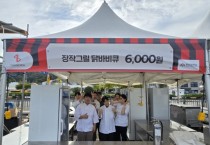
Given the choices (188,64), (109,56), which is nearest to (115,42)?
(109,56)

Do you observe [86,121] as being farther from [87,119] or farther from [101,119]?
[101,119]

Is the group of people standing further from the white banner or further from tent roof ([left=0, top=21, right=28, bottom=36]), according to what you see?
Answer: tent roof ([left=0, top=21, right=28, bottom=36])

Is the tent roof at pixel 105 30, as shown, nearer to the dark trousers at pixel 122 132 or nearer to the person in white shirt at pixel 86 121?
the person in white shirt at pixel 86 121

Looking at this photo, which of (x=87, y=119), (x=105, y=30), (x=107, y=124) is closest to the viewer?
(x=105, y=30)

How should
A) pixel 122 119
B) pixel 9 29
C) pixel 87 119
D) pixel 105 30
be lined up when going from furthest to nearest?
pixel 122 119
pixel 9 29
pixel 87 119
pixel 105 30

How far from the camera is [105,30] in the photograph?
388 centimetres

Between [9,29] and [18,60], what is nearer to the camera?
[18,60]

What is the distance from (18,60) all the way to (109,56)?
131cm

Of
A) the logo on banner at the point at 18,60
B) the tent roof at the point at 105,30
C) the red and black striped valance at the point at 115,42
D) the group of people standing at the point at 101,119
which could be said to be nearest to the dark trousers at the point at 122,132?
the group of people standing at the point at 101,119

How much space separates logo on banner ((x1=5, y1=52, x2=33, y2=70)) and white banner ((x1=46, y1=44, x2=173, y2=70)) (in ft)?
0.95

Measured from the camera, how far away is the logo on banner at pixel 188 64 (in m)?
3.45

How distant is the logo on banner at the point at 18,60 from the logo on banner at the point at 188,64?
7.04ft

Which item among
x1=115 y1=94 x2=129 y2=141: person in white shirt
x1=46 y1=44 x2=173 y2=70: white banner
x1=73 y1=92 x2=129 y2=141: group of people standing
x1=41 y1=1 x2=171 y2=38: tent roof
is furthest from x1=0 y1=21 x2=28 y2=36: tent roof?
x1=115 y1=94 x2=129 y2=141: person in white shirt

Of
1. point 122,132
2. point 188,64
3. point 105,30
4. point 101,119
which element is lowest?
point 122,132
